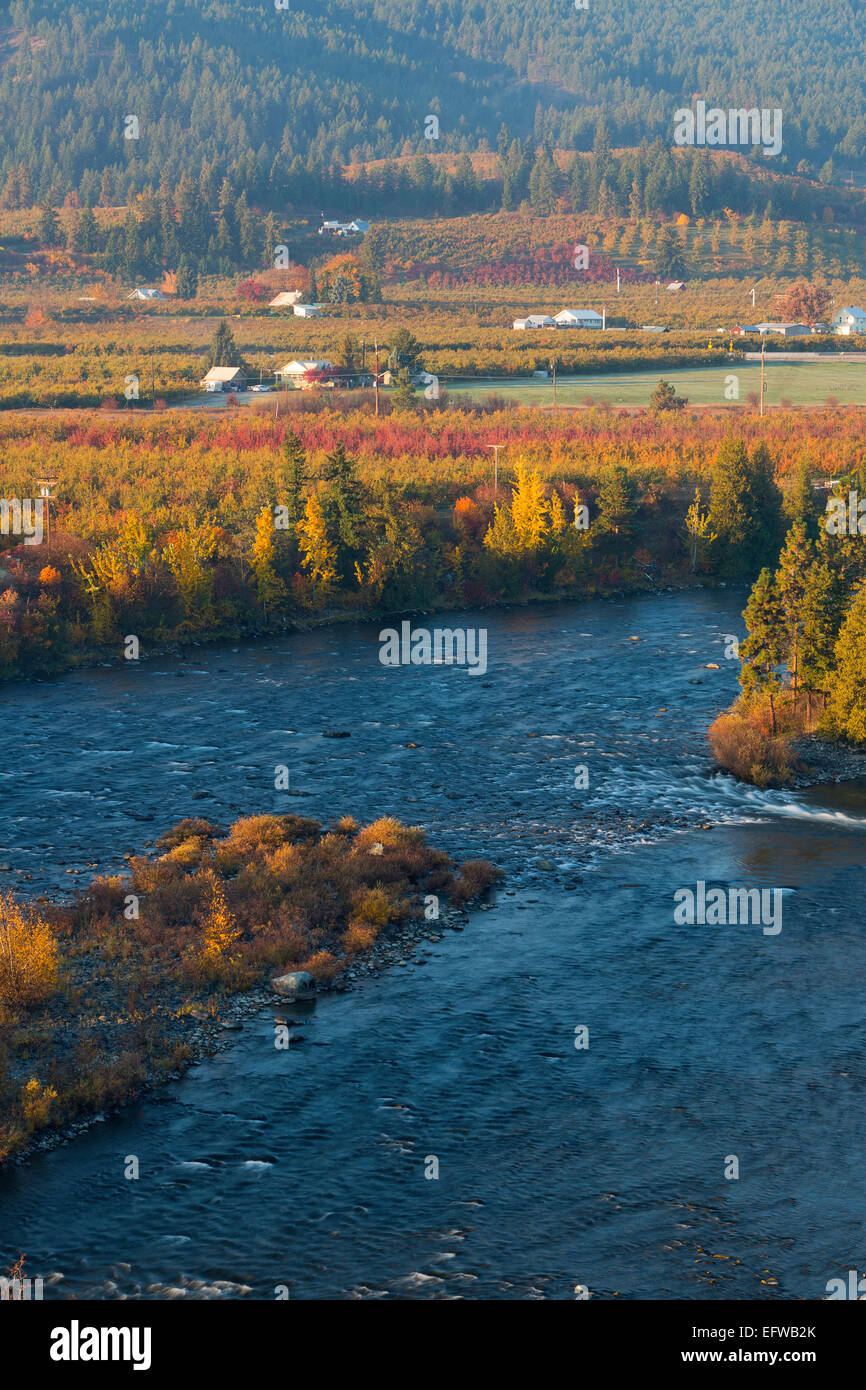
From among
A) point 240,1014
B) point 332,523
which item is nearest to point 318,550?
point 332,523

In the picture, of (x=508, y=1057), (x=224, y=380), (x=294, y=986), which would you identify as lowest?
(x=508, y=1057)

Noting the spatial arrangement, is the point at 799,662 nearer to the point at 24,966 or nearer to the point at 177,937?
the point at 177,937

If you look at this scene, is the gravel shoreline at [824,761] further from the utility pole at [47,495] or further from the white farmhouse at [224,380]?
the white farmhouse at [224,380]

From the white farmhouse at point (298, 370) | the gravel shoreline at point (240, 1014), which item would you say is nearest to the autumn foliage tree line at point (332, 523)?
the white farmhouse at point (298, 370)

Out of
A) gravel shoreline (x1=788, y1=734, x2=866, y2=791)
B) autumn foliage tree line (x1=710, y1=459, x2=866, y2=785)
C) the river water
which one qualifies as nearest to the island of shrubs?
the river water

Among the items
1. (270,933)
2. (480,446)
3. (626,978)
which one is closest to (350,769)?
(270,933)

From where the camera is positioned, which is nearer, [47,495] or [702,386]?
[47,495]

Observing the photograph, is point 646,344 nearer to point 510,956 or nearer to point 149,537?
point 149,537
